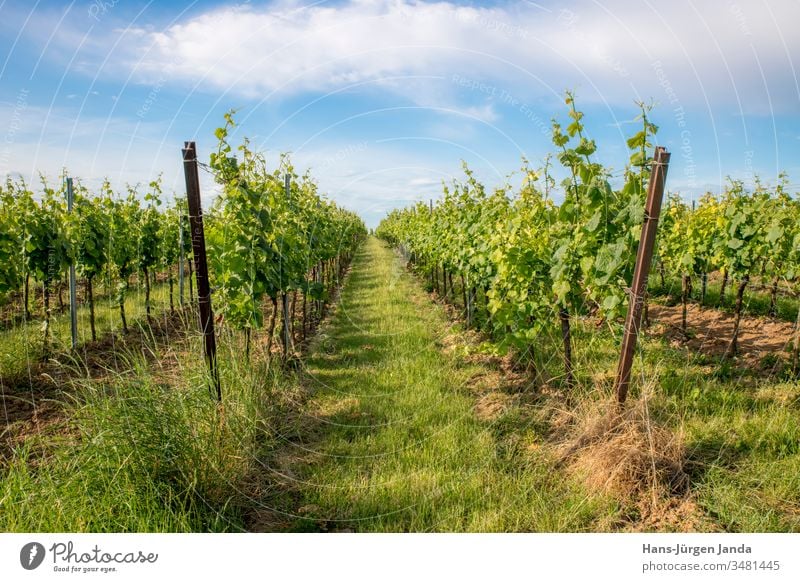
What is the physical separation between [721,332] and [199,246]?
8391 millimetres

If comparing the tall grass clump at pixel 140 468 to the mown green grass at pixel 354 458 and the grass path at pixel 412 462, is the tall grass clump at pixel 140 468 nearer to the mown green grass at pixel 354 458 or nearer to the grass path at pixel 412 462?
the mown green grass at pixel 354 458

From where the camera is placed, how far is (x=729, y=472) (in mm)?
3873

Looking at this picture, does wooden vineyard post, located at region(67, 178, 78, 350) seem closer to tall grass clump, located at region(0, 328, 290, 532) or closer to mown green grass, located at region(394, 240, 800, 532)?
tall grass clump, located at region(0, 328, 290, 532)

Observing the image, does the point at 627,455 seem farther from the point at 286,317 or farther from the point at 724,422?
the point at 286,317

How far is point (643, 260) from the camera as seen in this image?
414cm

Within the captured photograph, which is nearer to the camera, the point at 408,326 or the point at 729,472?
the point at 729,472

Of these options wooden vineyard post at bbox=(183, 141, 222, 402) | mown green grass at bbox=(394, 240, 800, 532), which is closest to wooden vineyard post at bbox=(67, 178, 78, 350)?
wooden vineyard post at bbox=(183, 141, 222, 402)

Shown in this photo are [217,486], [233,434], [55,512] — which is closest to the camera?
[55,512]

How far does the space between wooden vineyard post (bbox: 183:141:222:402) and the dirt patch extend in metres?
6.63

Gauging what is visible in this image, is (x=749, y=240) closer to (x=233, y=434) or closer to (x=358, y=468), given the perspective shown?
(x=358, y=468)

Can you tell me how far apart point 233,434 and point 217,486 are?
515 millimetres

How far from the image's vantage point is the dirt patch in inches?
295

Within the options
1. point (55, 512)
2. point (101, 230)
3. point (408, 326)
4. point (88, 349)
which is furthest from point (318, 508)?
point (101, 230)

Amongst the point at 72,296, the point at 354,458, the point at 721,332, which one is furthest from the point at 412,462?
the point at 721,332
